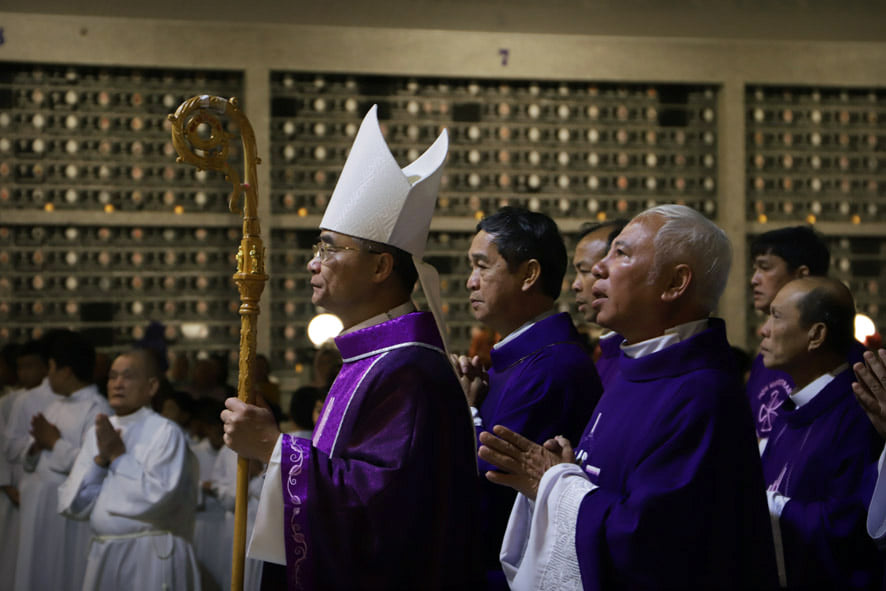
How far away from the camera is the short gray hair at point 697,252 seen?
3.04 meters

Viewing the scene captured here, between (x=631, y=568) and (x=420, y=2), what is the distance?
9.49 meters

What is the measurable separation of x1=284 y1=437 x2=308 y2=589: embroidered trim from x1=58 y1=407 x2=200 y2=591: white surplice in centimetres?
323

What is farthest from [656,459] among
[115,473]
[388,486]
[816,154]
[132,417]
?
[816,154]

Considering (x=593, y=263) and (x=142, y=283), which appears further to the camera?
(x=142, y=283)

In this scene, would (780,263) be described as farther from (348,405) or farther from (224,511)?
(224,511)

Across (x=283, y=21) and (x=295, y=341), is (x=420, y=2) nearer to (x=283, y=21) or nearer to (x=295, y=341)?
Result: (x=283, y=21)

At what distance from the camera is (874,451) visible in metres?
3.69

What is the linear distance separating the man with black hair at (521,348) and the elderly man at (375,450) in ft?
2.68

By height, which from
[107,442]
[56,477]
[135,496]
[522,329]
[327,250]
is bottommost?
[56,477]

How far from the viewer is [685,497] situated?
266 cm

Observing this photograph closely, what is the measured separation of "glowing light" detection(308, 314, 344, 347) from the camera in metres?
9.62

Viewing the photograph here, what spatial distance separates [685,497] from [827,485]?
1.20 m

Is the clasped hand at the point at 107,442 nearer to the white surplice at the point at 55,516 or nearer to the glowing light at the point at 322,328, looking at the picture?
the white surplice at the point at 55,516

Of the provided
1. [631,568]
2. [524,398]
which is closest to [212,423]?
[524,398]
